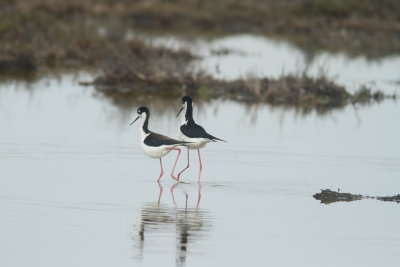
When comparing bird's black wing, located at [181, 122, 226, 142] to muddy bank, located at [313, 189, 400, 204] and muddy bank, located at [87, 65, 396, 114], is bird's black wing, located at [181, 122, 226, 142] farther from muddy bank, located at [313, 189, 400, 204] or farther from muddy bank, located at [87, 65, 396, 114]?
muddy bank, located at [87, 65, 396, 114]

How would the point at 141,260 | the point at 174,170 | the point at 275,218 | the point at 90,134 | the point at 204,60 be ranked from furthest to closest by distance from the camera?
the point at 204,60, the point at 90,134, the point at 174,170, the point at 275,218, the point at 141,260

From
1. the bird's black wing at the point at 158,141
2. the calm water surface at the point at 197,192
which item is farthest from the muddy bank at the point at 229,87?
the bird's black wing at the point at 158,141

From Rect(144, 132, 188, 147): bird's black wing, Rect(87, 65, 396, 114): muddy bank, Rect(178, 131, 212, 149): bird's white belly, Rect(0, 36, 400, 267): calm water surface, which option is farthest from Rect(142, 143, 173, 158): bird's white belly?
Rect(87, 65, 396, 114): muddy bank

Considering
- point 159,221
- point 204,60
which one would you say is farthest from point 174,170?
point 204,60

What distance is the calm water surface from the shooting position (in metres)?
8.57

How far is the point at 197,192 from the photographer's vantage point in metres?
11.5

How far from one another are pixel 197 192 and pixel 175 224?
→ 1.94 m

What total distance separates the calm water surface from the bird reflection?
0.01 metres

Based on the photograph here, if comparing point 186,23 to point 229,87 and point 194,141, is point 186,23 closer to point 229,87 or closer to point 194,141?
point 229,87

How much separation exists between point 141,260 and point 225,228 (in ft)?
5.09

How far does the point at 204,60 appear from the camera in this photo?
99.4 ft

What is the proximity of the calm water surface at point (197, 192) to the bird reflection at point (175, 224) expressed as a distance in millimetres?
12

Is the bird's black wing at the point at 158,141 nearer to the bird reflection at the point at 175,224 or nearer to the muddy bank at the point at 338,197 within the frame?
the bird reflection at the point at 175,224

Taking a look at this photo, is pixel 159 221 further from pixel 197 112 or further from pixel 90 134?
pixel 197 112
